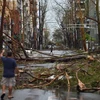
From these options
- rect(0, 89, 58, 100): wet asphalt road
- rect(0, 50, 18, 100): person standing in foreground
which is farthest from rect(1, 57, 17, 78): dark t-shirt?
rect(0, 89, 58, 100): wet asphalt road

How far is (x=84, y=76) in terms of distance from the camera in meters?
17.5

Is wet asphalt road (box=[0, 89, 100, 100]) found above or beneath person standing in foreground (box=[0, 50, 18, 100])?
beneath

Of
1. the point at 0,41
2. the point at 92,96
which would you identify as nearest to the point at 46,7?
the point at 0,41

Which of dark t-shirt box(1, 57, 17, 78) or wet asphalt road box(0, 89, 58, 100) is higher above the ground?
dark t-shirt box(1, 57, 17, 78)

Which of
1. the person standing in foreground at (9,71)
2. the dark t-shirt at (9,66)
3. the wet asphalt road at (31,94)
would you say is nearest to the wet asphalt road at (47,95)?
the wet asphalt road at (31,94)

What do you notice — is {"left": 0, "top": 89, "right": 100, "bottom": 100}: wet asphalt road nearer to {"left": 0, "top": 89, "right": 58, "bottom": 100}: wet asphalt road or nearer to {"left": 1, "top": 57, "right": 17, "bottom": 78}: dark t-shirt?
{"left": 0, "top": 89, "right": 58, "bottom": 100}: wet asphalt road

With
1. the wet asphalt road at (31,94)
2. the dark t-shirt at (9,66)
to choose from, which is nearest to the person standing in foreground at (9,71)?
the dark t-shirt at (9,66)

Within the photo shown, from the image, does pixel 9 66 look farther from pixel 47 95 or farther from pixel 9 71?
pixel 47 95

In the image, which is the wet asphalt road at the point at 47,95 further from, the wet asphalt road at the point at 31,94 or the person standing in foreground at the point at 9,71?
the person standing in foreground at the point at 9,71

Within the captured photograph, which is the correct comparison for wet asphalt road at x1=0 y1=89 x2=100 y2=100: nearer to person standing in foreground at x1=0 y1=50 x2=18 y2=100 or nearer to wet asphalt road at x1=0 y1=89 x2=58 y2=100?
wet asphalt road at x1=0 y1=89 x2=58 y2=100

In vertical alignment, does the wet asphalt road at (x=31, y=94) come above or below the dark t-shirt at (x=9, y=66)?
below

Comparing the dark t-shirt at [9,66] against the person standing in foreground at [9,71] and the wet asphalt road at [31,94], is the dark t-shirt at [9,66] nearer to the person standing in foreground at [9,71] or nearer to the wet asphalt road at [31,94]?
the person standing in foreground at [9,71]

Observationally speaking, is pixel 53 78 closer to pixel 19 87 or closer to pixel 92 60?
pixel 19 87

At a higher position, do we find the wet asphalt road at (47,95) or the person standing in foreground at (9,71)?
the person standing in foreground at (9,71)
